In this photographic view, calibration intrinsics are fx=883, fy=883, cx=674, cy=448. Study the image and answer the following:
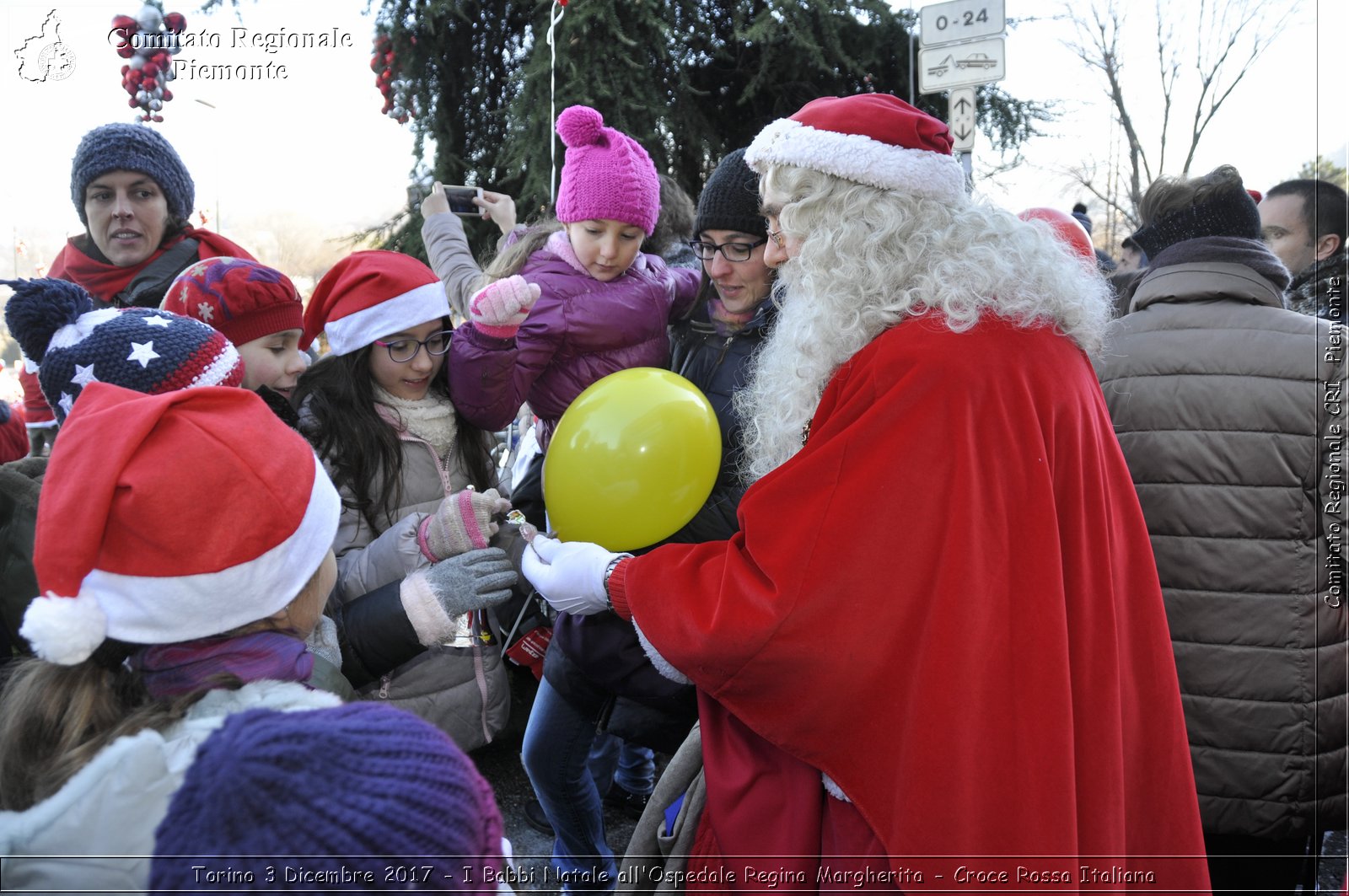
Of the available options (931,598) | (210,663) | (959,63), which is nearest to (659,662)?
(931,598)

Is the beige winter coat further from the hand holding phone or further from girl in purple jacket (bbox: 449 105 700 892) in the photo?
the hand holding phone

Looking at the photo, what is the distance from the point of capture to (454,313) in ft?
10.9

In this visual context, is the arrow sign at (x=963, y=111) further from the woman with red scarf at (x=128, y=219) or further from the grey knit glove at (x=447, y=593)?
the grey knit glove at (x=447, y=593)

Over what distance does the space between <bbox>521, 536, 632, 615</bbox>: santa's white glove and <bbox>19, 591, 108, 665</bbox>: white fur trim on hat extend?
0.94 m

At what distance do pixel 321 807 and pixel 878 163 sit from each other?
1.62 metres

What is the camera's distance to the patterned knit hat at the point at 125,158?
2842mm

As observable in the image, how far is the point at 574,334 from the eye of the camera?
9.13 ft

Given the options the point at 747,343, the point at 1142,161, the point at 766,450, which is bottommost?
the point at 766,450

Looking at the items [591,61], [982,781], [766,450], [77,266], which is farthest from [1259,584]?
[591,61]

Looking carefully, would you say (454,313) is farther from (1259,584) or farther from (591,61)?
(1259,584)

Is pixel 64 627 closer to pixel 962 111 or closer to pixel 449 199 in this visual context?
pixel 449 199

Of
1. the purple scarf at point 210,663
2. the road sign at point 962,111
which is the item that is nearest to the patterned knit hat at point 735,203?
the purple scarf at point 210,663

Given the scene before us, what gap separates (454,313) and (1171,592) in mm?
2523

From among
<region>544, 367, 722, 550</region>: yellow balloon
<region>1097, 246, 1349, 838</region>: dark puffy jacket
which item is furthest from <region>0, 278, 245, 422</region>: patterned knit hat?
<region>1097, 246, 1349, 838</region>: dark puffy jacket
